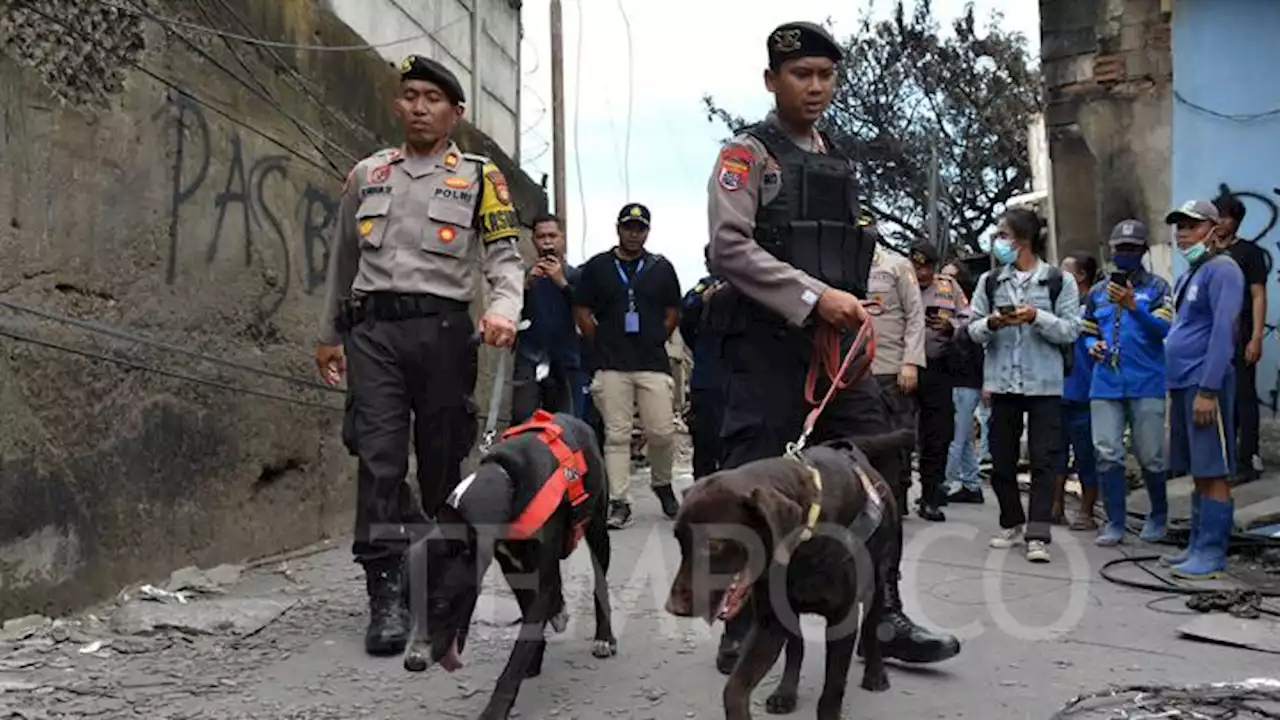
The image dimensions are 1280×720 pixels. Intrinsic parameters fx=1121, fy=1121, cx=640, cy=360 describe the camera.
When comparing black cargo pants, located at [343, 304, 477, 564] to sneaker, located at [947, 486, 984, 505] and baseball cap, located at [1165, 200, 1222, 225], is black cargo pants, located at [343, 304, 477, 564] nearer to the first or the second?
Result: baseball cap, located at [1165, 200, 1222, 225]

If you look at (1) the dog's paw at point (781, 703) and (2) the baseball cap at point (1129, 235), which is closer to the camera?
(1) the dog's paw at point (781, 703)

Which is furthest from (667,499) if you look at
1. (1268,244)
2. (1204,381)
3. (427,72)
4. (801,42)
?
(1268,244)

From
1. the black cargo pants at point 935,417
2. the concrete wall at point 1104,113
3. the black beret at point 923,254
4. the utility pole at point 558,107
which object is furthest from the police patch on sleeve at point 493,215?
the utility pole at point 558,107

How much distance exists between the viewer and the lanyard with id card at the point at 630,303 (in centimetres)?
725

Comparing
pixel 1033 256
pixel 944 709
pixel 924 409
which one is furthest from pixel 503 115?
pixel 944 709

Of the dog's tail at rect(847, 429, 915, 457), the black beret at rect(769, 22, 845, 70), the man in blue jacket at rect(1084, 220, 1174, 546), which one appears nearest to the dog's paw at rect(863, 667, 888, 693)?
the dog's tail at rect(847, 429, 915, 457)

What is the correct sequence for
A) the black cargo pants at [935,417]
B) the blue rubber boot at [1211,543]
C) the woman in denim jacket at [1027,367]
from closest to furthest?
the blue rubber boot at [1211,543] < the woman in denim jacket at [1027,367] < the black cargo pants at [935,417]

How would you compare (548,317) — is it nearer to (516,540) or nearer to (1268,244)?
(516,540)

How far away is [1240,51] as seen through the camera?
9211 mm

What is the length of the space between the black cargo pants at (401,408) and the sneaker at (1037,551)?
3.19 meters

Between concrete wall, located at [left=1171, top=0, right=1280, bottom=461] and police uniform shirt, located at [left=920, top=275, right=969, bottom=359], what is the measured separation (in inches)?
93.3

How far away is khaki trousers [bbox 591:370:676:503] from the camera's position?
721 centimetres

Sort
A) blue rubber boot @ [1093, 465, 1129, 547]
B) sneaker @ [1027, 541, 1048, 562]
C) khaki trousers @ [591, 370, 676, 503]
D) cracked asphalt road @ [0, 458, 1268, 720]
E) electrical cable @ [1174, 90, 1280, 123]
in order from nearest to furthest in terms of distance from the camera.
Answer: cracked asphalt road @ [0, 458, 1268, 720] < sneaker @ [1027, 541, 1048, 562] < blue rubber boot @ [1093, 465, 1129, 547] < khaki trousers @ [591, 370, 676, 503] < electrical cable @ [1174, 90, 1280, 123]

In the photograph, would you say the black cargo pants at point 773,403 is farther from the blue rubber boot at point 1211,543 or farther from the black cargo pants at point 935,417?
the black cargo pants at point 935,417
